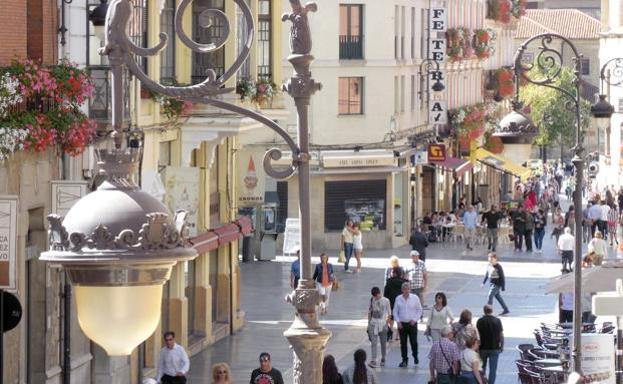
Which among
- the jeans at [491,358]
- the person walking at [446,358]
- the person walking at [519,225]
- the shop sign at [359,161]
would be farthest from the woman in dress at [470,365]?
the person walking at [519,225]

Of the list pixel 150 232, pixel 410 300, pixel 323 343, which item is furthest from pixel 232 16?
pixel 150 232

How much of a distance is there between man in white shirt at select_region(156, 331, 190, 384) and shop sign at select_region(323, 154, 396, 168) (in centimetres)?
2829

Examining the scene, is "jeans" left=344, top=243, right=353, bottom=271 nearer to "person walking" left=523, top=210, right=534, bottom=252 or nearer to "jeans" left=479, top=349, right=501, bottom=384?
"person walking" left=523, top=210, right=534, bottom=252

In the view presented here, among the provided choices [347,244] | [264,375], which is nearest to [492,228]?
[347,244]

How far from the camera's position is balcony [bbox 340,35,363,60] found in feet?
172

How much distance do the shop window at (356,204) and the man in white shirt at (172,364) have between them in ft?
94.1

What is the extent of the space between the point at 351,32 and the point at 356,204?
4.74m

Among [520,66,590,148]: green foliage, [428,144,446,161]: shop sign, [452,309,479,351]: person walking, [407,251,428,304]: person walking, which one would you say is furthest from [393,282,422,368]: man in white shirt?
[520,66,590,148]: green foliage

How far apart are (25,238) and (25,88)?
220cm

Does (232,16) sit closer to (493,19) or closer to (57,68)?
(57,68)

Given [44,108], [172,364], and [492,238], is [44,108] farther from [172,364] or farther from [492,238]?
[492,238]

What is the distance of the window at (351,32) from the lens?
5222cm

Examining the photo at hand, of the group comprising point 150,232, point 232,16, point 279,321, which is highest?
point 232,16

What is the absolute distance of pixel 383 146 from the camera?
53219mm
